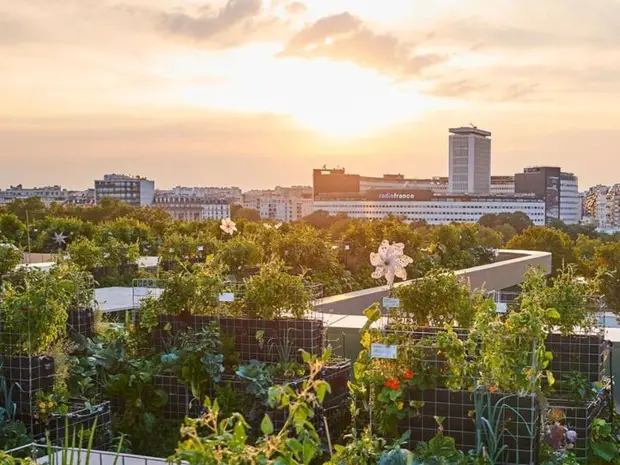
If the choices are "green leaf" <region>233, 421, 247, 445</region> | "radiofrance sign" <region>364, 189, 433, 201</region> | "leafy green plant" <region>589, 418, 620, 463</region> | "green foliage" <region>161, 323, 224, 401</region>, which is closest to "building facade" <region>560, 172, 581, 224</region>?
"radiofrance sign" <region>364, 189, 433, 201</region>

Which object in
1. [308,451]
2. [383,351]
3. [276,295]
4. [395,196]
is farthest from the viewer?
[395,196]

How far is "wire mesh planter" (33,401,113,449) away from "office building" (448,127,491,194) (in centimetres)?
15582

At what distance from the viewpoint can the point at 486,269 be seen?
14.7 m

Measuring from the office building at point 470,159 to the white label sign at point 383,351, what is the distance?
155860 mm

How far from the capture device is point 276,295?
6.36m

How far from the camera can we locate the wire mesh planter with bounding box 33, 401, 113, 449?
530cm

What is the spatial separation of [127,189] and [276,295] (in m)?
135

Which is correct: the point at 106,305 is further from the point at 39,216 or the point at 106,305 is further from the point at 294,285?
the point at 39,216

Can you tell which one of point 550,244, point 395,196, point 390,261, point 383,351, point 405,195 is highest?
point 405,195

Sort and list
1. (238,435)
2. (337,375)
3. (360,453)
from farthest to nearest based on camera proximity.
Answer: (337,375)
(360,453)
(238,435)

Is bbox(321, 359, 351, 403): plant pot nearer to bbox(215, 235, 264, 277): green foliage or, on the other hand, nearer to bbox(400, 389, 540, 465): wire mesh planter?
bbox(400, 389, 540, 465): wire mesh planter

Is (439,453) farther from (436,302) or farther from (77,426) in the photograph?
(77,426)

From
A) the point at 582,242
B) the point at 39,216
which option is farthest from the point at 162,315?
the point at 582,242

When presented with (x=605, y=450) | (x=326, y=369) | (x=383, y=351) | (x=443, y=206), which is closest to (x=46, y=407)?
(x=326, y=369)
